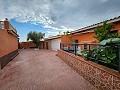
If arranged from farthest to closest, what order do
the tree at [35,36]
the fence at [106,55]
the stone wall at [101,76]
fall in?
the tree at [35,36]
the fence at [106,55]
the stone wall at [101,76]

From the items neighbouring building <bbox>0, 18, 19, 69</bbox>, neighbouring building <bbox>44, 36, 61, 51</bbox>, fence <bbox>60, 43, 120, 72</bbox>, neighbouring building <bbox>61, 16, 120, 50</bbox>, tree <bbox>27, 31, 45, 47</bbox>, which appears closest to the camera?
fence <bbox>60, 43, 120, 72</bbox>

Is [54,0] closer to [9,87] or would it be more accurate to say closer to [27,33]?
[9,87]

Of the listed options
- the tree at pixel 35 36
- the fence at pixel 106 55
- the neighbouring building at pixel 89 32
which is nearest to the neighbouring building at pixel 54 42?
the tree at pixel 35 36

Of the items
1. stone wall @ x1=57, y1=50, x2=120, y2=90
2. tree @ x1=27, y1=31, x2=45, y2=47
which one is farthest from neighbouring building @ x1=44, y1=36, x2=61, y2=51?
stone wall @ x1=57, y1=50, x2=120, y2=90

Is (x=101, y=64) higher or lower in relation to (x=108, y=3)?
lower

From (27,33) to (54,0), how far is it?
74.4ft

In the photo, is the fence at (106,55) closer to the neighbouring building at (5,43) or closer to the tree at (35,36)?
the neighbouring building at (5,43)

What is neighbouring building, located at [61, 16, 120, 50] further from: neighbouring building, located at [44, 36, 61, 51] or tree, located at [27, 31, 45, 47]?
tree, located at [27, 31, 45, 47]

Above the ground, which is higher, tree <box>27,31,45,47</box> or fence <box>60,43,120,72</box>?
tree <box>27,31,45,47</box>

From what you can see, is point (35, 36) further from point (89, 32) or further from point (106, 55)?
point (106, 55)

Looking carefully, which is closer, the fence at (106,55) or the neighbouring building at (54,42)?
the fence at (106,55)

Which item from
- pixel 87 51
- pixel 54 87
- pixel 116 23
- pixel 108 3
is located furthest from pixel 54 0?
pixel 54 87

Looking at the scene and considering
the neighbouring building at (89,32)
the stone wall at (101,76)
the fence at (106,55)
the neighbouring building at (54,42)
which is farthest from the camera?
the neighbouring building at (54,42)

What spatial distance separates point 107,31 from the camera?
6625mm
